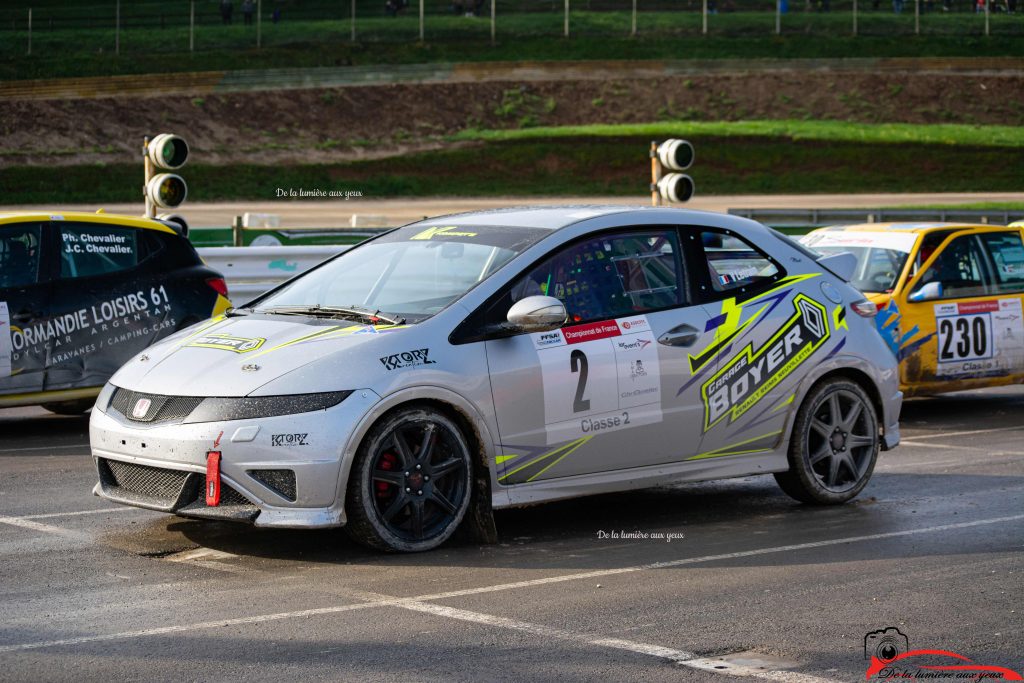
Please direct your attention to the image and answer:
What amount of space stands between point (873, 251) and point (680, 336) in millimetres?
5938

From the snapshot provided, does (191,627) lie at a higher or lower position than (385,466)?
lower

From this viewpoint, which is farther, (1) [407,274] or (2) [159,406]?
(1) [407,274]

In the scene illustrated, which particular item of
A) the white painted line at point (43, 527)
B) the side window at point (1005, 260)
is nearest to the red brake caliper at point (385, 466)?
the white painted line at point (43, 527)

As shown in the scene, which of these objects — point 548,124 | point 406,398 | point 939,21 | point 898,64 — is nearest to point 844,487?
point 406,398

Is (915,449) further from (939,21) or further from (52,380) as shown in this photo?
(939,21)

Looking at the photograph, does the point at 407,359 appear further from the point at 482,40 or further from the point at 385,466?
the point at 482,40

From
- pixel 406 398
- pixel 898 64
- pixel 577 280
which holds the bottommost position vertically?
pixel 406 398

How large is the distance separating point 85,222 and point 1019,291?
8164mm

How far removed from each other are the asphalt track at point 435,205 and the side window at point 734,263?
103ft

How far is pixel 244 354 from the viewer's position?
22.5 ft

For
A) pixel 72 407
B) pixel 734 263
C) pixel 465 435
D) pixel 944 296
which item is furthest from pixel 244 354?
pixel 944 296

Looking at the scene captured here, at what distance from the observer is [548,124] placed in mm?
62250

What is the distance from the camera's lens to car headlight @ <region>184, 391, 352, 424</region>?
6.55m

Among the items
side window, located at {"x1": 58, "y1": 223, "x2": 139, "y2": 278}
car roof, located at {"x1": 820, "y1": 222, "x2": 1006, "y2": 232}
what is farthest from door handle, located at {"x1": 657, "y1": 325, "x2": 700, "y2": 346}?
car roof, located at {"x1": 820, "y1": 222, "x2": 1006, "y2": 232}
